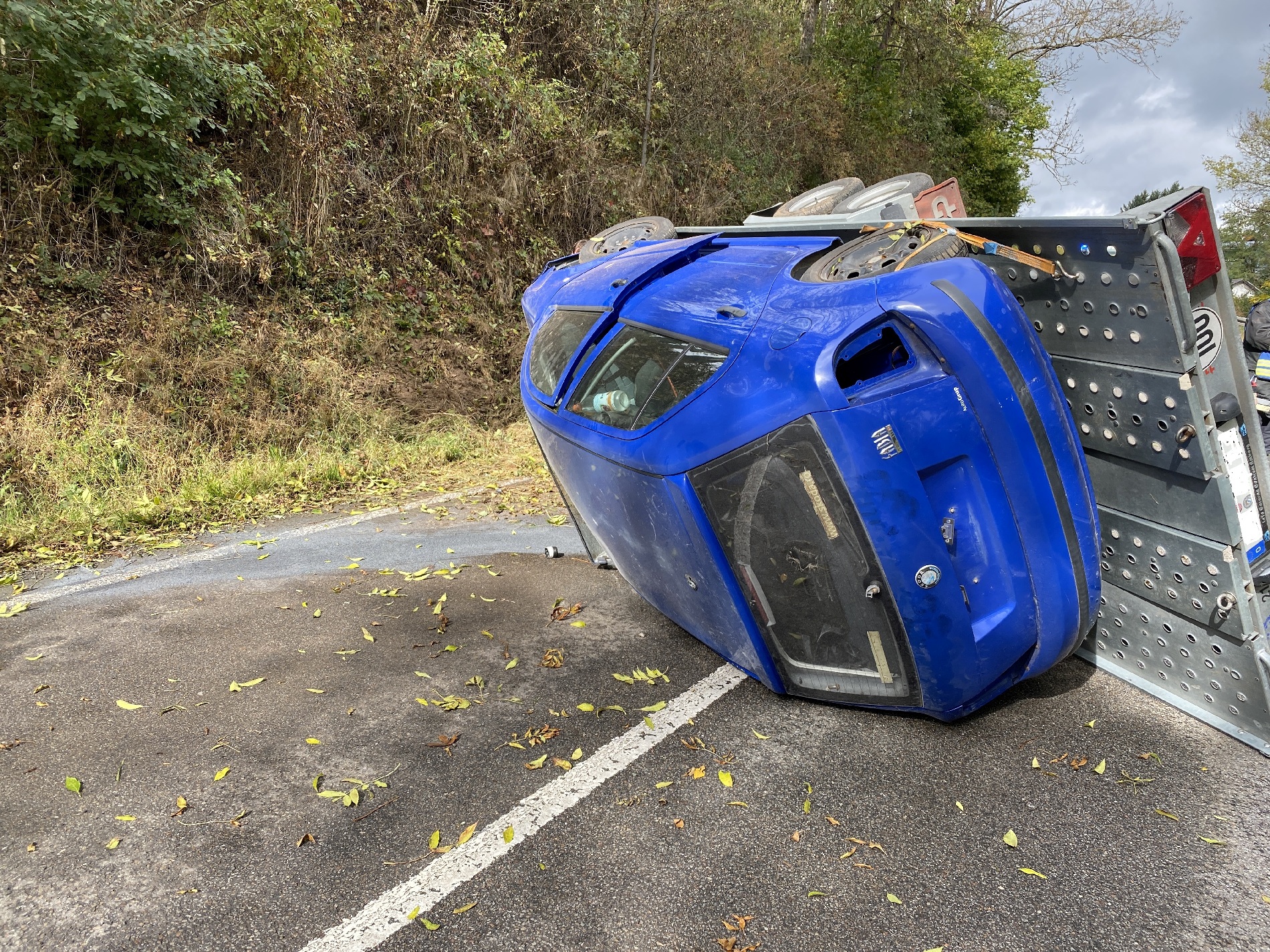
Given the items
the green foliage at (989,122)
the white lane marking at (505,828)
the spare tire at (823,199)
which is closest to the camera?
the white lane marking at (505,828)

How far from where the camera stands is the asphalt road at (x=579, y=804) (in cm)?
271

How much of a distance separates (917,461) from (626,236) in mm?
3788

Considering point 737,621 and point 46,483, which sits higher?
point 46,483

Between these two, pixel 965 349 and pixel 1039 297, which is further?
pixel 1039 297

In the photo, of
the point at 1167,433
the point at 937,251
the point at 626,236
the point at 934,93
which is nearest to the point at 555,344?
the point at 626,236

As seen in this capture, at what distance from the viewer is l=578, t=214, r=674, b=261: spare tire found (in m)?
5.98

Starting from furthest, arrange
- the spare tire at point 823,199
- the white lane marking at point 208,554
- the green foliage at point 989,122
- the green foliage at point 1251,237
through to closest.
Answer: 1. the green foliage at point 1251,237
2. the green foliage at point 989,122
3. the spare tire at point 823,199
4. the white lane marking at point 208,554

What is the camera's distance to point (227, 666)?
4.34 metres

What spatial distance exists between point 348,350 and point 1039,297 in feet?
26.8

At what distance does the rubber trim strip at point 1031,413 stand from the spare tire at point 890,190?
126 inches

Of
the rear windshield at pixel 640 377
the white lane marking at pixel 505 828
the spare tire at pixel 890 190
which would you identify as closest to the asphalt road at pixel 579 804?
the white lane marking at pixel 505 828

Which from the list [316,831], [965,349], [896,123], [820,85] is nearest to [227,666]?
[316,831]

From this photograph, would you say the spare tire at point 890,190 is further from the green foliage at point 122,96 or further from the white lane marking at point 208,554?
Result: the green foliage at point 122,96

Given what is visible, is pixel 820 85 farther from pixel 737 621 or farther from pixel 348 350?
pixel 737 621
